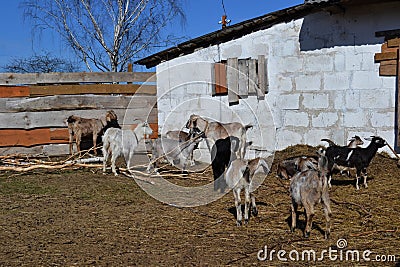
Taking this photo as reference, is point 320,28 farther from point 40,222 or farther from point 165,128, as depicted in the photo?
point 40,222

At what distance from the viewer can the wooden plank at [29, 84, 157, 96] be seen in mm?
12703

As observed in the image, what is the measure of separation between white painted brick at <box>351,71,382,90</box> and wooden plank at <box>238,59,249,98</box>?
2431 mm

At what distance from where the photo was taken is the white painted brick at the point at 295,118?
10555 millimetres

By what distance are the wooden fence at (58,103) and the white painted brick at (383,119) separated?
5.84m

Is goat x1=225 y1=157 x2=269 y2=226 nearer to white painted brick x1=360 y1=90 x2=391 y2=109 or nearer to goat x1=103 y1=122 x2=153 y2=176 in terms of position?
goat x1=103 y1=122 x2=153 y2=176

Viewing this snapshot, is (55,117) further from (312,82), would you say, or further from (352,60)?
(352,60)

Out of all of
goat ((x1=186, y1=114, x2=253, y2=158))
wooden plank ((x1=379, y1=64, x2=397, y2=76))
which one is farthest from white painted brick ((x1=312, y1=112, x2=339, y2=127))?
goat ((x1=186, y1=114, x2=253, y2=158))

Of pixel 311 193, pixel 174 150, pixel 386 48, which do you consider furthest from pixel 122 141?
pixel 386 48

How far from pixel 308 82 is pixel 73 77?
245 inches

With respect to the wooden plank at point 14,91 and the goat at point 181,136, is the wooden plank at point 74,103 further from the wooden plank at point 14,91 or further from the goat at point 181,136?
the goat at point 181,136

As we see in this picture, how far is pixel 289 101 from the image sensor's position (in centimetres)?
1077

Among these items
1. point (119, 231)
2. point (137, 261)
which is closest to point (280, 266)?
point (137, 261)

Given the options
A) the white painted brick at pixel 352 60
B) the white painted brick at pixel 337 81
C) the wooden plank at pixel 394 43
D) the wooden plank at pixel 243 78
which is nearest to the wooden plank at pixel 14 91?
the wooden plank at pixel 243 78

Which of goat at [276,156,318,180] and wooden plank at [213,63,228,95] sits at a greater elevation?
wooden plank at [213,63,228,95]
